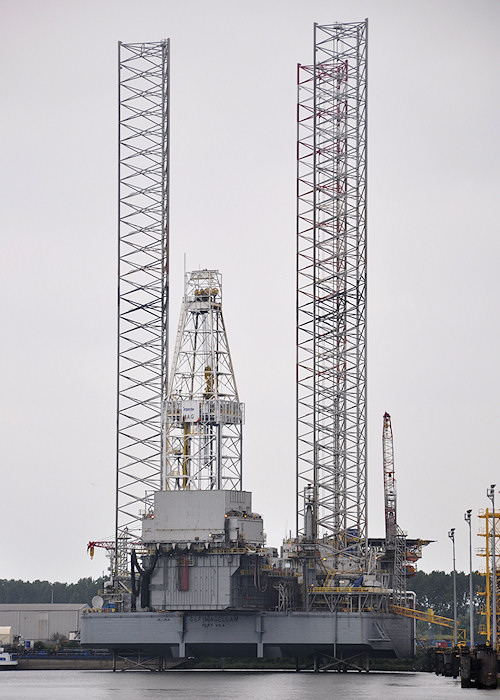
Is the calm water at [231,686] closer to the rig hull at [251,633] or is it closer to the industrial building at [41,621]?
the rig hull at [251,633]

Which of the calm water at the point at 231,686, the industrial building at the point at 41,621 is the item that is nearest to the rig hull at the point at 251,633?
the calm water at the point at 231,686

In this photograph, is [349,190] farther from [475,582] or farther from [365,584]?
[475,582]

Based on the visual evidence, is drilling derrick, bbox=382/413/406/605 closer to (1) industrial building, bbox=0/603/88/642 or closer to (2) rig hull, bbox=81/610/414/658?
(2) rig hull, bbox=81/610/414/658

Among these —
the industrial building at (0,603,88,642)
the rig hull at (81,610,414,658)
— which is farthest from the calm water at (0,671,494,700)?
the industrial building at (0,603,88,642)

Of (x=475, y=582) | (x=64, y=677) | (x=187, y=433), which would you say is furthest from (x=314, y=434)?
(x=475, y=582)

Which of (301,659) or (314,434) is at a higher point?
(314,434)

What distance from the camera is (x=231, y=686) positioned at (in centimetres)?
8762

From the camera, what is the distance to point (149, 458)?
359ft

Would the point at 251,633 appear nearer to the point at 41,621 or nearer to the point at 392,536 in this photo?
the point at 392,536

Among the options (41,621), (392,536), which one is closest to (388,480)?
(392,536)

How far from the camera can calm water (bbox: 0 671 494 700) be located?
257 ft

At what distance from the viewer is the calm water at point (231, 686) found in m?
78.4

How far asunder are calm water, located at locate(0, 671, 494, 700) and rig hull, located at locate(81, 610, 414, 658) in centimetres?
174

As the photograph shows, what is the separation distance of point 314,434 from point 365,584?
11644 millimetres
